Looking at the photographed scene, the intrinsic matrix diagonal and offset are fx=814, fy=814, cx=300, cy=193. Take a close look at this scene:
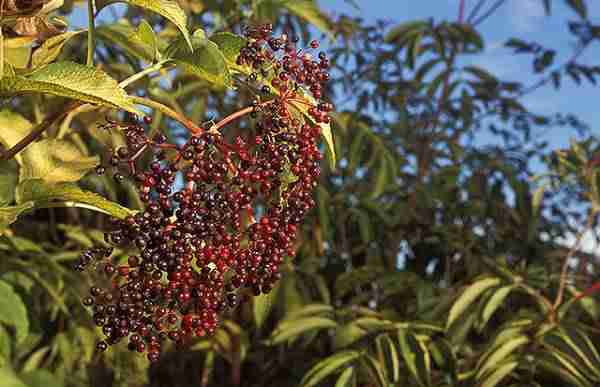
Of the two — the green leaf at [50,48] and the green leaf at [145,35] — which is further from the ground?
the green leaf at [50,48]

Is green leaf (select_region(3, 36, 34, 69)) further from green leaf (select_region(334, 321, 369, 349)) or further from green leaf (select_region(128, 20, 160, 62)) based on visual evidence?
green leaf (select_region(334, 321, 369, 349))

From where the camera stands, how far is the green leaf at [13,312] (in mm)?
1246

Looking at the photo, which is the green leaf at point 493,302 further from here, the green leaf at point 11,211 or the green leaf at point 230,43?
the green leaf at point 11,211

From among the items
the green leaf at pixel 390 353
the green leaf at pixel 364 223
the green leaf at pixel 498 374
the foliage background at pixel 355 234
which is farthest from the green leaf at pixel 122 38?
the green leaf at pixel 364 223

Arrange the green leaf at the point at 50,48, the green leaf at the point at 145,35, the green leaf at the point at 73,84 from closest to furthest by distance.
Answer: the green leaf at the point at 73,84
the green leaf at the point at 145,35
the green leaf at the point at 50,48

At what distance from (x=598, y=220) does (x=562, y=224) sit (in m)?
0.46

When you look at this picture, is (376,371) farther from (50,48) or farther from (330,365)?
(50,48)

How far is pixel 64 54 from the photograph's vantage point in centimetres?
204

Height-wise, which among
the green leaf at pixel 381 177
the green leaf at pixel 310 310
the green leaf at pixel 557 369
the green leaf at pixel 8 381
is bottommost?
the green leaf at pixel 557 369

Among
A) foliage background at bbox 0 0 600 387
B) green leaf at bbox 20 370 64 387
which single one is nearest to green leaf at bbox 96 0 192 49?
foliage background at bbox 0 0 600 387

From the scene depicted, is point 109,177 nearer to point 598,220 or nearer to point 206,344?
point 206,344

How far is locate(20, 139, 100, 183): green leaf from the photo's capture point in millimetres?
1019

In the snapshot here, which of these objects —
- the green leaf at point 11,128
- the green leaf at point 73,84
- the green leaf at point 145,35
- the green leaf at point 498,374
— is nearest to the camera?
the green leaf at point 73,84

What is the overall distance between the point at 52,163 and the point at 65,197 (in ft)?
0.82
